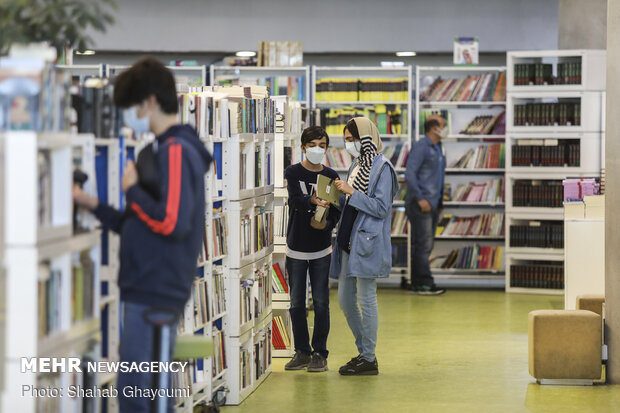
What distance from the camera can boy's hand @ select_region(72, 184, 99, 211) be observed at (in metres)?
3.50

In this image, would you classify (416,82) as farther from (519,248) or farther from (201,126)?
(201,126)

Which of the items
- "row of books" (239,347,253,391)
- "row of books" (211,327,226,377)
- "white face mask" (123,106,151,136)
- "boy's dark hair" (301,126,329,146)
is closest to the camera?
"white face mask" (123,106,151,136)

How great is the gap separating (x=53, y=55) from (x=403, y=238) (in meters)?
8.19

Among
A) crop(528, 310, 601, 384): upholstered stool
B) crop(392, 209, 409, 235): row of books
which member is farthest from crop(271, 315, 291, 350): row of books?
crop(392, 209, 409, 235): row of books

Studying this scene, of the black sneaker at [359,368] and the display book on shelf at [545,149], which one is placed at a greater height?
the display book on shelf at [545,149]

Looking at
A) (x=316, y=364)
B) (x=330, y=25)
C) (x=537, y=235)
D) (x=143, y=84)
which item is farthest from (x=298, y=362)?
(x=330, y=25)

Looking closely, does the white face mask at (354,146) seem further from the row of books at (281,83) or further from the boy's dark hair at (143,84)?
the row of books at (281,83)

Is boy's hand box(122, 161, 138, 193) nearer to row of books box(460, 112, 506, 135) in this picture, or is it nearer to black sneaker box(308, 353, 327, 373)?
black sneaker box(308, 353, 327, 373)

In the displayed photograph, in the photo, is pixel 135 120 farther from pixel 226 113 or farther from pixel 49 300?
pixel 226 113

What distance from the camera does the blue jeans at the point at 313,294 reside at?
655 centimetres

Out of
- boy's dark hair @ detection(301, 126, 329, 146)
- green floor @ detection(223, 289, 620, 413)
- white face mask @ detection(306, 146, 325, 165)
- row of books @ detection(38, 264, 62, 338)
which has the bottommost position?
green floor @ detection(223, 289, 620, 413)

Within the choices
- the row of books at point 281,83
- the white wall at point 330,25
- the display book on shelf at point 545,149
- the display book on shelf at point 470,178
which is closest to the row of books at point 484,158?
the display book on shelf at point 470,178

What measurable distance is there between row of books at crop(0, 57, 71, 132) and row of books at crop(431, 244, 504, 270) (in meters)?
8.33

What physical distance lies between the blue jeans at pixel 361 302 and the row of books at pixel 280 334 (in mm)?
846
